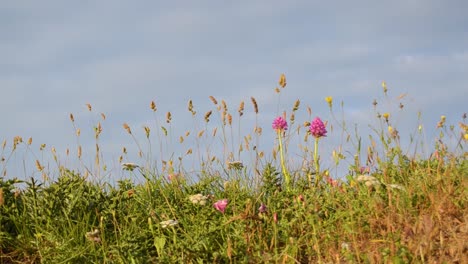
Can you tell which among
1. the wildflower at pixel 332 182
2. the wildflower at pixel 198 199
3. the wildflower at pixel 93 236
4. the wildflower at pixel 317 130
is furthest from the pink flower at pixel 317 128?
the wildflower at pixel 93 236

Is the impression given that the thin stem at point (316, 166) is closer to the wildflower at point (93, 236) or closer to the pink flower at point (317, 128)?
the pink flower at point (317, 128)

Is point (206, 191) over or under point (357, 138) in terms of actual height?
under

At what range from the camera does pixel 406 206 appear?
461cm

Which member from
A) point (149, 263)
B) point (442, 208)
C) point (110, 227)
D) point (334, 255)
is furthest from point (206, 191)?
point (442, 208)

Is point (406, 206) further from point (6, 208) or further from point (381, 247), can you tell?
point (6, 208)

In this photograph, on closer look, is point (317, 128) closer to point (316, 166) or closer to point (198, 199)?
point (316, 166)

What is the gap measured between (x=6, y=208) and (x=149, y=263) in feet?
5.04

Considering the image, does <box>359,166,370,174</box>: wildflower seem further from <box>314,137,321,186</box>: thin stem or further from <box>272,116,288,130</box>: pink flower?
<box>272,116,288,130</box>: pink flower

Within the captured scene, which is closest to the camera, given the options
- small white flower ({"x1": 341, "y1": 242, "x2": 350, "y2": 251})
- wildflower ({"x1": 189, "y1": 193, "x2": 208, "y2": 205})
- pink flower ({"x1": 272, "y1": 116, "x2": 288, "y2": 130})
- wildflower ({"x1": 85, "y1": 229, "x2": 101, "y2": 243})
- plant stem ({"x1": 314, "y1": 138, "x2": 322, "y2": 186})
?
small white flower ({"x1": 341, "y1": 242, "x2": 350, "y2": 251})

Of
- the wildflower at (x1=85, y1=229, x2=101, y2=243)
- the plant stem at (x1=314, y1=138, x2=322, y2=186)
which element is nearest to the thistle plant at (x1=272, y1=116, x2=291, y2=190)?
the plant stem at (x1=314, y1=138, x2=322, y2=186)

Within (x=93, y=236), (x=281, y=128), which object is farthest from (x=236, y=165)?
(x=93, y=236)

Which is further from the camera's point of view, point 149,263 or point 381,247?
point 149,263

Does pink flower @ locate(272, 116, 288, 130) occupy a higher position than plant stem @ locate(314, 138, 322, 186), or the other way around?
pink flower @ locate(272, 116, 288, 130)

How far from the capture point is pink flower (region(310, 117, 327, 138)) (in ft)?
18.4
